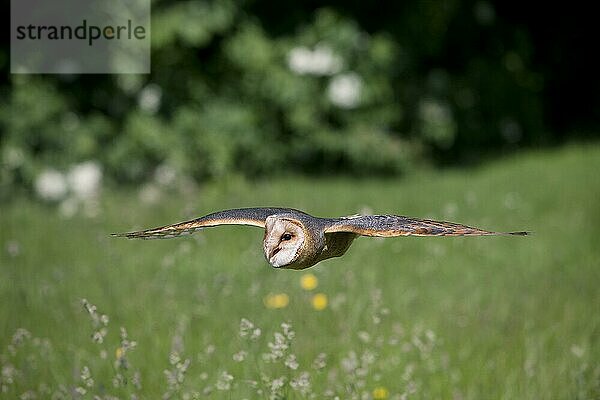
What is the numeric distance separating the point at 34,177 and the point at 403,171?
3.02m

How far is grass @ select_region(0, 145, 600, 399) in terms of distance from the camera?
10.2 ft

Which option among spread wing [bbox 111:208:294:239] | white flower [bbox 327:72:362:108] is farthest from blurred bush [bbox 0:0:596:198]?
spread wing [bbox 111:208:294:239]

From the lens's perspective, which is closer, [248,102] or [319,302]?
[319,302]

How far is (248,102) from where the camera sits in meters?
7.60

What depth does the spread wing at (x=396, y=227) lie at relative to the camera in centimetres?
199

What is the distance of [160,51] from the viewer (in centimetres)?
730

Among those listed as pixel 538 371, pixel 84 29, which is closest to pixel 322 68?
pixel 84 29

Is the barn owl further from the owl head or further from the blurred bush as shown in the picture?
the blurred bush

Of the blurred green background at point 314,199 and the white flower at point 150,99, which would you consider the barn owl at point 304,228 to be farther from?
the white flower at point 150,99

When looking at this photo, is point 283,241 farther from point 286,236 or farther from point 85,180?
point 85,180

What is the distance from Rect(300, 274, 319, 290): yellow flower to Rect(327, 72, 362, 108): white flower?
132 inches

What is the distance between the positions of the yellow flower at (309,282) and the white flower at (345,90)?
132 inches

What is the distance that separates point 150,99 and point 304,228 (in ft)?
17.4

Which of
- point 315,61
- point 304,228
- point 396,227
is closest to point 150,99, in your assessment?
point 315,61
